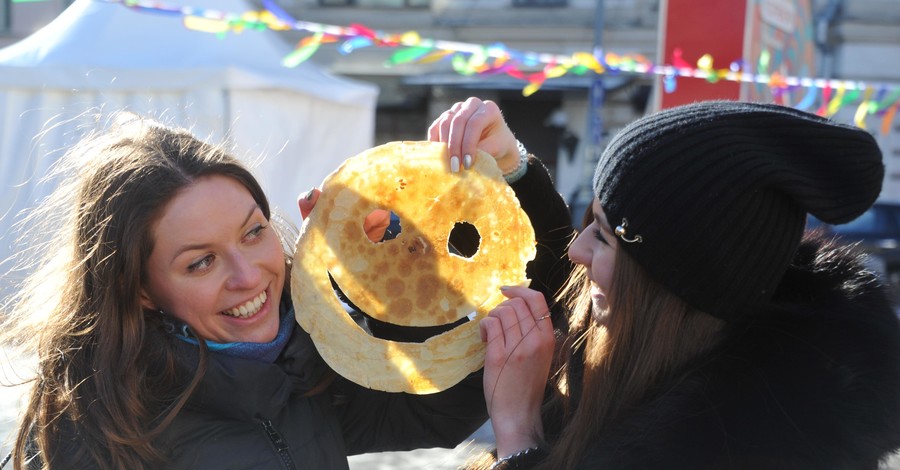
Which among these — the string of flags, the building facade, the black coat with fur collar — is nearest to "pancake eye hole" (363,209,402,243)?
the black coat with fur collar

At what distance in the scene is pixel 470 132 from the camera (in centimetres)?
177

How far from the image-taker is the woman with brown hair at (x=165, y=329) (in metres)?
1.61

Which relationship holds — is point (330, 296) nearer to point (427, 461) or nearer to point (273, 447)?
point (273, 447)

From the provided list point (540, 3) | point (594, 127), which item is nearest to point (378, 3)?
point (540, 3)

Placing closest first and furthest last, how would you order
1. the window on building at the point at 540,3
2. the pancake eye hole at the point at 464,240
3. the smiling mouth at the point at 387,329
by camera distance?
the smiling mouth at the point at 387,329 → the pancake eye hole at the point at 464,240 → the window on building at the point at 540,3

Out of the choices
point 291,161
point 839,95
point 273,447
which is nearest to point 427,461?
point 291,161

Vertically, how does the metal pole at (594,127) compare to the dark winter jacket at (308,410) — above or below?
below

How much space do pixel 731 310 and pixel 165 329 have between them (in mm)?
1088

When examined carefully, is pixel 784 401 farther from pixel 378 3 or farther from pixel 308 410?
pixel 378 3

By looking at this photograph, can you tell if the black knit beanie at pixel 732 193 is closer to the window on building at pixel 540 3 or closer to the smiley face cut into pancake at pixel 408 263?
the smiley face cut into pancake at pixel 408 263

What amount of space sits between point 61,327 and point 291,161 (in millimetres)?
4353

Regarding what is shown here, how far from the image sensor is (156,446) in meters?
1.61

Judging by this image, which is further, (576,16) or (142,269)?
(576,16)

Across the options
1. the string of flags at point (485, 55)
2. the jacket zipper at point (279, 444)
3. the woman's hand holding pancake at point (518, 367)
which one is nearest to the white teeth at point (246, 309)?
the jacket zipper at point (279, 444)
